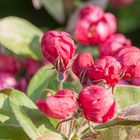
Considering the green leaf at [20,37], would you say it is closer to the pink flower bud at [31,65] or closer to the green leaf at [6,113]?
the pink flower bud at [31,65]

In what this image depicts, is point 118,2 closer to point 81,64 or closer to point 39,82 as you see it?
point 39,82

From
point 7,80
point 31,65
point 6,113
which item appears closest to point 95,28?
point 31,65

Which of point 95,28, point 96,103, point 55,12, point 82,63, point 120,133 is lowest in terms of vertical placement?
point 120,133

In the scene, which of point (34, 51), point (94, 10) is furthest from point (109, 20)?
point (34, 51)

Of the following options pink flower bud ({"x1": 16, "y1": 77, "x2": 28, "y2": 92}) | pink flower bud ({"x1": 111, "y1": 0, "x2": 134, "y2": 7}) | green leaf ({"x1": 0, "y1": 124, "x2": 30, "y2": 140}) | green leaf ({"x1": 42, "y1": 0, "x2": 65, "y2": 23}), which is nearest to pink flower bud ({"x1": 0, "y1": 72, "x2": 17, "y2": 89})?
pink flower bud ({"x1": 16, "y1": 77, "x2": 28, "y2": 92})

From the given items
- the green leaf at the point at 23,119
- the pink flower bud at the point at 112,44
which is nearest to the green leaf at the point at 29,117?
the green leaf at the point at 23,119
